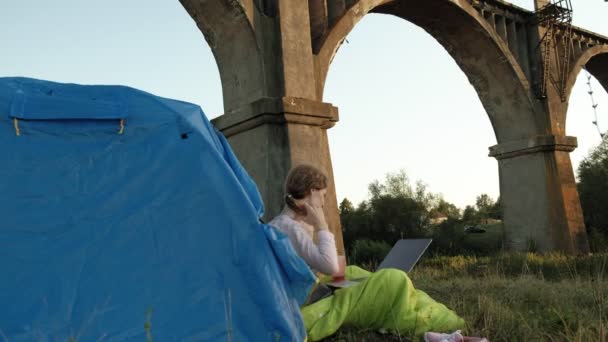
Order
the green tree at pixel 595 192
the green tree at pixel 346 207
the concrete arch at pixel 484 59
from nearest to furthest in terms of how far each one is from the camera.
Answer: the concrete arch at pixel 484 59 < the green tree at pixel 595 192 < the green tree at pixel 346 207

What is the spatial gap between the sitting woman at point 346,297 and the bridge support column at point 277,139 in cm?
302

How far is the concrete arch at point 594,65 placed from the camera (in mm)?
11773

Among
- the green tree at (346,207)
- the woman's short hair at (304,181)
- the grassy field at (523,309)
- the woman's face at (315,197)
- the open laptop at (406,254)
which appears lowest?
the grassy field at (523,309)

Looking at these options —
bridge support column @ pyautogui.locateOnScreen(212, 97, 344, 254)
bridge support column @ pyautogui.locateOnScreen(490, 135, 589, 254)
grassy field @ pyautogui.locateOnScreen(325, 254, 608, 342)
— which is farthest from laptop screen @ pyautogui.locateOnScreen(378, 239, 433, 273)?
bridge support column @ pyautogui.locateOnScreen(490, 135, 589, 254)

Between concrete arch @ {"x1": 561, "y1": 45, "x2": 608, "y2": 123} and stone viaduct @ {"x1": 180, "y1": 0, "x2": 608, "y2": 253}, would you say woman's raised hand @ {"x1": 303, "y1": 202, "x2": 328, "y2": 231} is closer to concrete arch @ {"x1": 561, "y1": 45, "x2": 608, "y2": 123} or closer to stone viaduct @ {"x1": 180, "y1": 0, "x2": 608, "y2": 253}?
stone viaduct @ {"x1": 180, "y1": 0, "x2": 608, "y2": 253}

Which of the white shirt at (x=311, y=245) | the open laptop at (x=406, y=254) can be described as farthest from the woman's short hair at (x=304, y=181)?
the open laptop at (x=406, y=254)

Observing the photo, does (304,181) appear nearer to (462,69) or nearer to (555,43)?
(462,69)

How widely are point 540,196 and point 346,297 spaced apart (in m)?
8.83

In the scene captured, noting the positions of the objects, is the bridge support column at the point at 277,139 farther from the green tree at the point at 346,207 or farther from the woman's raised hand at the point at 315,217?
the green tree at the point at 346,207

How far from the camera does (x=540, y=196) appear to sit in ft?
35.5

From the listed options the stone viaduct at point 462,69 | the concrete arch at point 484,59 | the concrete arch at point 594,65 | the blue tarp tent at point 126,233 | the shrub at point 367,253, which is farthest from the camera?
the concrete arch at point 594,65

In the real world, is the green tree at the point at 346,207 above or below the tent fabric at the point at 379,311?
above

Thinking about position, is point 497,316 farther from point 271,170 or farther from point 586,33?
point 586,33

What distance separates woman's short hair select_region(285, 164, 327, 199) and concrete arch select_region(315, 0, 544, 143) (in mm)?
6097
